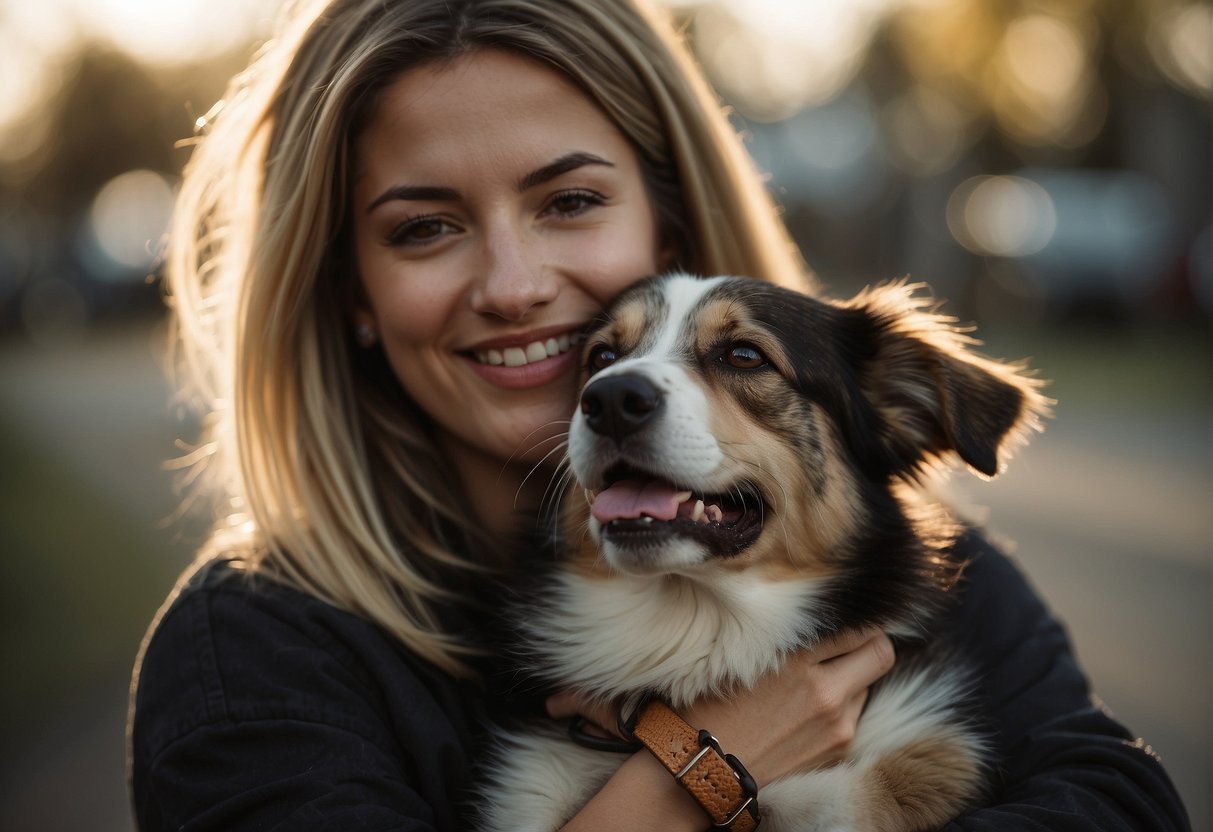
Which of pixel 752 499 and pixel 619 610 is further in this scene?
pixel 619 610

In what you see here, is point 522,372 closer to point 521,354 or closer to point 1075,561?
point 521,354

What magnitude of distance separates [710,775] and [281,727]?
865 mm

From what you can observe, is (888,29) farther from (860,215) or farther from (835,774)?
(835,774)

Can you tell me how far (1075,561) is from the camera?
744 centimetres

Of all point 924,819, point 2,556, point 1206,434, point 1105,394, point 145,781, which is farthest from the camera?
point 1105,394

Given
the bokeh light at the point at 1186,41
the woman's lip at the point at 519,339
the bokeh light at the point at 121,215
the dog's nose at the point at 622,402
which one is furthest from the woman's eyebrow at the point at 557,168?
the bokeh light at the point at 121,215

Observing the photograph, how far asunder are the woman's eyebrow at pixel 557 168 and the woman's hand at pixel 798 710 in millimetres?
1253

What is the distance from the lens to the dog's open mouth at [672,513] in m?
2.41

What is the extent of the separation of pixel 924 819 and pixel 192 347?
2.30 m

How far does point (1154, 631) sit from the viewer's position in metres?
6.27

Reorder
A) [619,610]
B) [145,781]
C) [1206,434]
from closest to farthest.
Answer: [145,781], [619,610], [1206,434]

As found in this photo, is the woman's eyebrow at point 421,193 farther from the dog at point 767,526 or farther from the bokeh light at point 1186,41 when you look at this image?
the bokeh light at point 1186,41

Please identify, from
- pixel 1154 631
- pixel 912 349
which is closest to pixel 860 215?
pixel 1154 631

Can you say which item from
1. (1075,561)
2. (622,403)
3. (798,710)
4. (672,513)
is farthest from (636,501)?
(1075,561)
